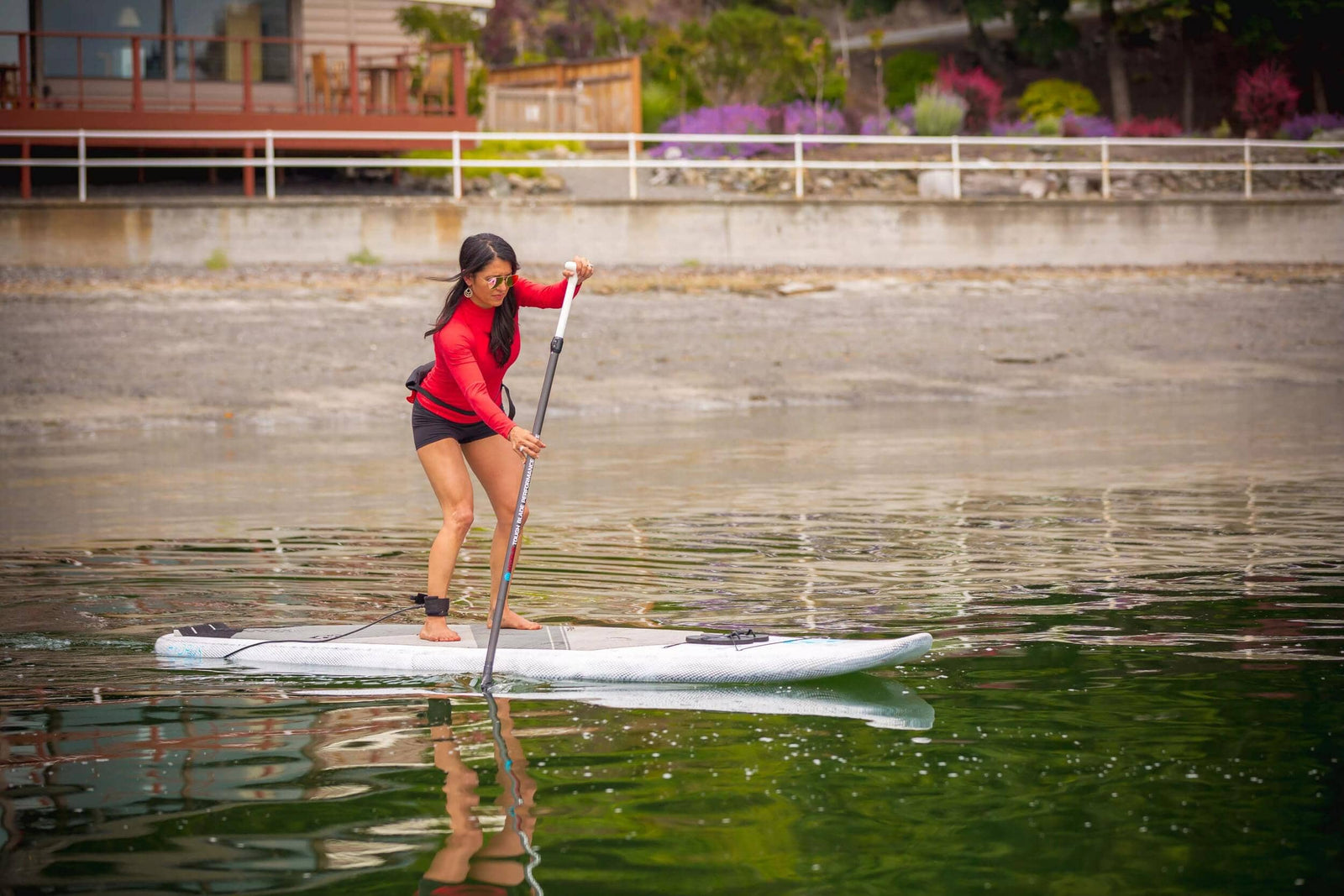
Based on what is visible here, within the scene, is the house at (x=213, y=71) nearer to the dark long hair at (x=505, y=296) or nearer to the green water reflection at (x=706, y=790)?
the dark long hair at (x=505, y=296)

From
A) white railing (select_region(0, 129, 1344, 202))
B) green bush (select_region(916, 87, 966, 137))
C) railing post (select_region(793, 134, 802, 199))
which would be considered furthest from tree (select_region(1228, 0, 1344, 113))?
railing post (select_region(793, 134, 802, 199))

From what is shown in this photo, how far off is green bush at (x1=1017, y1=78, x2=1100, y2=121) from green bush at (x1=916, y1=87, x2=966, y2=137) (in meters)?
4.79

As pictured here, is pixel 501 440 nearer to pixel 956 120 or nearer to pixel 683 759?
pixel 683 759

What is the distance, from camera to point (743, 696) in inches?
263

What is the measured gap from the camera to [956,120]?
31.0 m

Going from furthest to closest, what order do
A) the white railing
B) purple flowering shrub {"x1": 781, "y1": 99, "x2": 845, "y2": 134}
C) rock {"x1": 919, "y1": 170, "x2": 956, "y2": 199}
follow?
purple flowering shrub {"x1": 781, "y1": 99, "x2": 845, "y2": 134}, rock {"x1": 919, "y1": 170, "x2": 956, "y2": 199}, the white railing

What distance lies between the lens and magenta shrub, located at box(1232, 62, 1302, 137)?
112 feet

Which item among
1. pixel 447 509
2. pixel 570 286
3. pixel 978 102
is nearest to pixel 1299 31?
pixel 978 102

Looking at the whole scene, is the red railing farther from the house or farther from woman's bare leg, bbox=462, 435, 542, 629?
woman's bare leg, bbox=462, 435, 542, 629

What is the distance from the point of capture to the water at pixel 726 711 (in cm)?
471

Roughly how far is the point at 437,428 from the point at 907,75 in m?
35.5

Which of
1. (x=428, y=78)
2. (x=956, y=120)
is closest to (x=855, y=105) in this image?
(x=956, y=120)

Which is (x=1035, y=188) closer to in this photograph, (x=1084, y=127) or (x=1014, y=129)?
(x=1014, y=129)

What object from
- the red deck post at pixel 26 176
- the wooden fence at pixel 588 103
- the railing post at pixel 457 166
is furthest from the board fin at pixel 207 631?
the wooden fence at pixel 588 103
